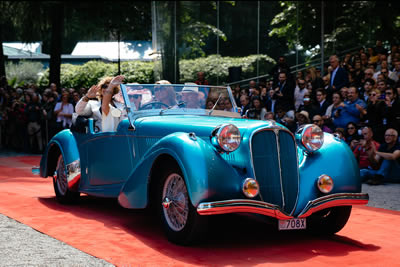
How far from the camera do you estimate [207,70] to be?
1912cm

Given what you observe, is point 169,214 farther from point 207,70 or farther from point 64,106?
point 207,70

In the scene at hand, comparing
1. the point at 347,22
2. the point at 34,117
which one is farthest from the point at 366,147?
the point at 347,22

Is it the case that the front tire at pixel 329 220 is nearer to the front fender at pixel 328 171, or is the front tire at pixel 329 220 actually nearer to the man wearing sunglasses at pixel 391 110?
the front fender at pixel 328 171

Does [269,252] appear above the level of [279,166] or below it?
below

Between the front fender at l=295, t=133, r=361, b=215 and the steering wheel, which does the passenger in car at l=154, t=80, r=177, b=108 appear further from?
the front fender at l=295, t=133, r=361, b=215

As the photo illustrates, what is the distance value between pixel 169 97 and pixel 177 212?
6.17ft

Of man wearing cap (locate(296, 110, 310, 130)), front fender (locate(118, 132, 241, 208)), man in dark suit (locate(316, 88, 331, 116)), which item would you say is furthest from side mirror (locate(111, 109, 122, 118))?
man in dark suit (locate(316, 88, 331, 116))

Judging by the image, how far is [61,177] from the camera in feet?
27.1

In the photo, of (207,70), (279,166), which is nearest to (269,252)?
(279,166)

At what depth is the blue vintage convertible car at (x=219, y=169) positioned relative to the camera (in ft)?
17.5

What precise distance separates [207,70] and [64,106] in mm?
5054

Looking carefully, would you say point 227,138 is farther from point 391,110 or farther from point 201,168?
point 391,110

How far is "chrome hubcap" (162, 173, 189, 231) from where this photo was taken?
5.60m

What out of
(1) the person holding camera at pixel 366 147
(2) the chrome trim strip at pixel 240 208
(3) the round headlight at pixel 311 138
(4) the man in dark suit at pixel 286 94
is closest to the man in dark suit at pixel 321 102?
(4) the man in dark suit at pixel 286 94
